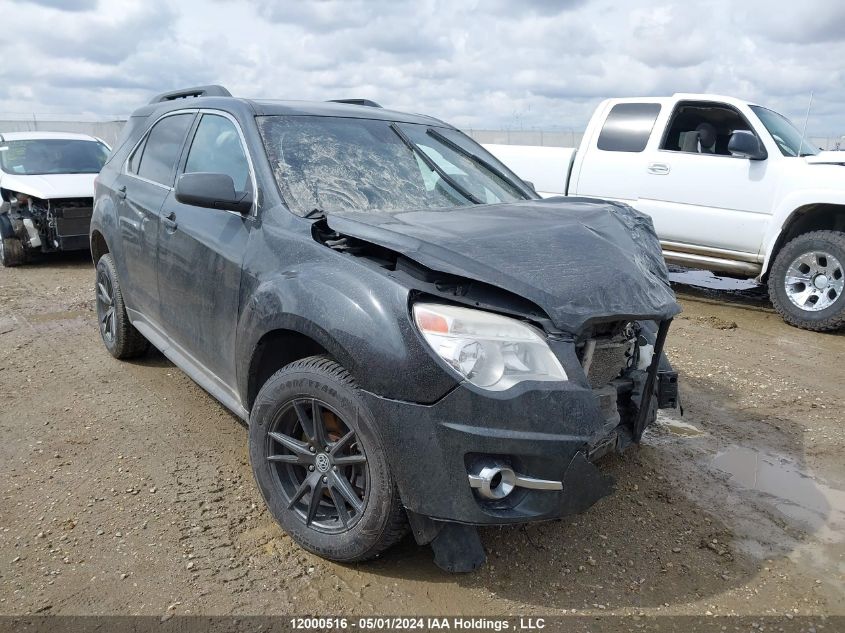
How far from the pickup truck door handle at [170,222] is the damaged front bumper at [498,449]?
1.89 metres

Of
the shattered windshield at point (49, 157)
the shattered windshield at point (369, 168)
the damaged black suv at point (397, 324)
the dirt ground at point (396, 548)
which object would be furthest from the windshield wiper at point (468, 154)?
the shattered windshield at point (49, 157)

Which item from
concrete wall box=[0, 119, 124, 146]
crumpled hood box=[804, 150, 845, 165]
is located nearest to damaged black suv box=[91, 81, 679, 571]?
crumpled hood box=[804, 150, 845, 165]

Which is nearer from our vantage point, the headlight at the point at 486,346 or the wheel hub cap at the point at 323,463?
the headlight at the point at 486,346

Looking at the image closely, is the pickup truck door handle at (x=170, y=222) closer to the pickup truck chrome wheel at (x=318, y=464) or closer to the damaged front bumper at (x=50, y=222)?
the pickup truck chrome wheel at (x=318, y=464)

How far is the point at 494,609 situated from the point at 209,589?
110 centimetres

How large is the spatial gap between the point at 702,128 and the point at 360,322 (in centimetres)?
650

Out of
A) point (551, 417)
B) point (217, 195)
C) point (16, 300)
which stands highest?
point (217, 195)

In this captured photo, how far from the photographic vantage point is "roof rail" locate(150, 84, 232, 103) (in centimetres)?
418

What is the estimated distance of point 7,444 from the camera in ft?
12.6

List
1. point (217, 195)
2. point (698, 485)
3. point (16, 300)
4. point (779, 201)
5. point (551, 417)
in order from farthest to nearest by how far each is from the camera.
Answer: point (16, 300), point (779, 201), point (698, 485), point (217, 195), point (551, 417)

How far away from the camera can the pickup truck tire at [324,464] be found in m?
2.46

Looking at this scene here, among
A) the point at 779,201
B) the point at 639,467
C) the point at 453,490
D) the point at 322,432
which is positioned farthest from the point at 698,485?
the point at 779,201

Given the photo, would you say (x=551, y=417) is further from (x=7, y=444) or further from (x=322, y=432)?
(x=7, y=444)

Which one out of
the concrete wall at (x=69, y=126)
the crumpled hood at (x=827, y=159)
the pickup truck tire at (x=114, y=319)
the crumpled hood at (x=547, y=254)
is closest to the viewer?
the crumpled hood at (x=547, y=254)
